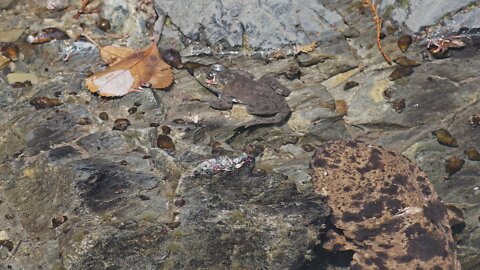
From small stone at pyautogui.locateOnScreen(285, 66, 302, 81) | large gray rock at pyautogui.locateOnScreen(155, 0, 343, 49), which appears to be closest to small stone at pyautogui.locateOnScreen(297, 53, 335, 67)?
small stone at pyautogui.locateOnScreen(285, 66, 302, 81)

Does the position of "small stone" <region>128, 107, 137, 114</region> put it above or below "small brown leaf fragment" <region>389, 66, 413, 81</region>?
below

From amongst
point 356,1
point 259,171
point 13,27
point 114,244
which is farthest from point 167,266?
point 356,1

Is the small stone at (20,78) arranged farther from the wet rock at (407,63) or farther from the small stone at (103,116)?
the wet rock at (407,63)

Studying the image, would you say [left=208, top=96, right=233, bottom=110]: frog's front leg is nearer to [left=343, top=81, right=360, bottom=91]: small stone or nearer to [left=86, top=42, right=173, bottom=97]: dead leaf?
[left=86, top=42, right=173, bottom=97]: dead leaf

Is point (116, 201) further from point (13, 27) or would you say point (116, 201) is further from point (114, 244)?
point (13, 27)

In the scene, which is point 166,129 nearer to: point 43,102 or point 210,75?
point 210,75

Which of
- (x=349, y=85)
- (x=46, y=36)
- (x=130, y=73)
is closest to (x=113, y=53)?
(x=130, y=73)

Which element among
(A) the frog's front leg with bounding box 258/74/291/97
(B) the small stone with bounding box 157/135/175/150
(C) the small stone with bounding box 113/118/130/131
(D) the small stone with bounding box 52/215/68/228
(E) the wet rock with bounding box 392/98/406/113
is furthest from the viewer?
(E) the wet rock with bounding box 392/98/406/113
